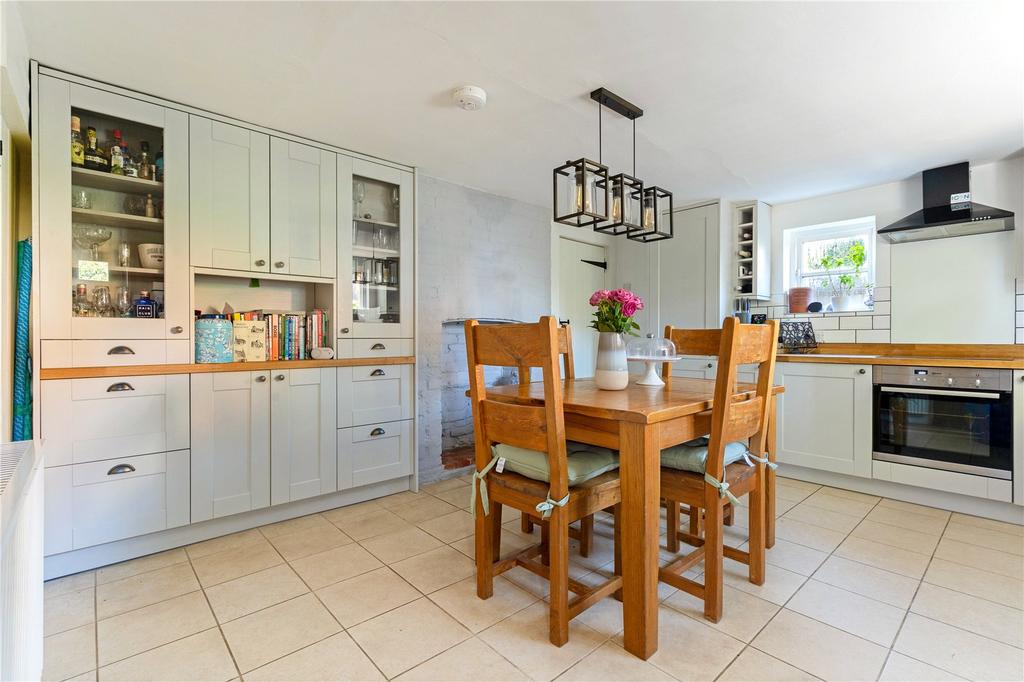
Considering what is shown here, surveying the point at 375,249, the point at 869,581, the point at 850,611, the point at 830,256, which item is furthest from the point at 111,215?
the point at 830,256

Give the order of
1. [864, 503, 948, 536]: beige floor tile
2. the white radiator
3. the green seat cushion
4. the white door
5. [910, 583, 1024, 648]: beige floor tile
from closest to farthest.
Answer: the white radiator
[910, 583, 1024, 648]: beige floor tile
the green seat cushion
[864, 503, 948, 536]: beige floor tile
the white door

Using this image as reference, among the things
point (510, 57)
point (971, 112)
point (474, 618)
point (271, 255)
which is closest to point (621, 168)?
point (510, 57)

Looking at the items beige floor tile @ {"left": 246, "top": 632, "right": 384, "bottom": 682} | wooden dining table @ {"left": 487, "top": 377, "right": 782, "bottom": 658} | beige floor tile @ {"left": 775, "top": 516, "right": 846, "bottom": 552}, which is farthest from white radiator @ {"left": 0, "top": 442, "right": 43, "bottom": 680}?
beige floor tile @ {"left": 775, "top": 516, "right": 846, "bottom": 552}

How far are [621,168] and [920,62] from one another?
161 cm

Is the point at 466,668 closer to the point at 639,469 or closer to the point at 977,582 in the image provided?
the point at 639,469

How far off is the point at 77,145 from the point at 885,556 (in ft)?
13.7

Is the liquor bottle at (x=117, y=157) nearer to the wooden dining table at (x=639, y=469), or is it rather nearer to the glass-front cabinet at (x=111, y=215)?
the glass-front cabinet at (x=111, y=215)

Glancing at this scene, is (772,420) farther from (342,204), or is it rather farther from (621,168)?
(342,204)

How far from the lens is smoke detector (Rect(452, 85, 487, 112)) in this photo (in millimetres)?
2197

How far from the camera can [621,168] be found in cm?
328

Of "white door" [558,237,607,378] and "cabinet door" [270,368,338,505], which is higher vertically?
"white door" [558,237,607,378]

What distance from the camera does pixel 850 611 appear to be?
1766 millimetres

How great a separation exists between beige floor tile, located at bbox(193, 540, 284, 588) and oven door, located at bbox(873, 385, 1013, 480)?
11.9 ft

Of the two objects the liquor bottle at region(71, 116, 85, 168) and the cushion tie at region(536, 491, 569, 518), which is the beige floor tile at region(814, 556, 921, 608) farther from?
the liquor bottle at region(71, 116, 85, 168)
